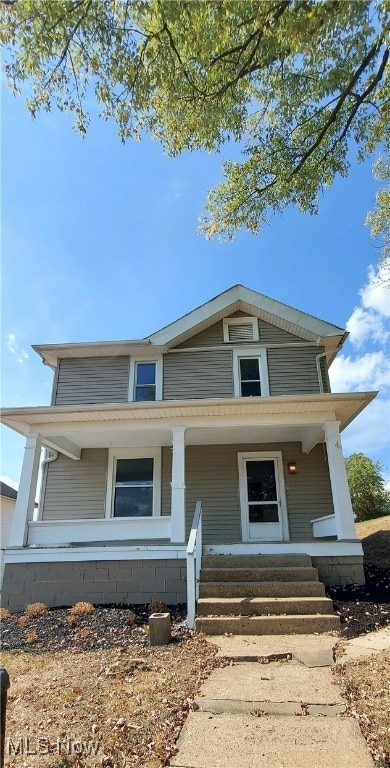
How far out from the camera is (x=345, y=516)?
23.6 ft

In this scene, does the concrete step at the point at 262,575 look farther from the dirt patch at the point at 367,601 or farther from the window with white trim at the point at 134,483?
the window with white trim at the point at 134,483

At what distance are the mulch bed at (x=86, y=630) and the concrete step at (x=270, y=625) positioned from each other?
0.95ft

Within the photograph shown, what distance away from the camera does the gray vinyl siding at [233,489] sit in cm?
929

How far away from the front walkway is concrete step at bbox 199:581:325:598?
1.43 meters

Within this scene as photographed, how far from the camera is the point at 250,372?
34.3 ft

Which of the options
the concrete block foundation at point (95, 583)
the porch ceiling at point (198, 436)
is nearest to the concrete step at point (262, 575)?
the concrete block foundation at point (95, 583)

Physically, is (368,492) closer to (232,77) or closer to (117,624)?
(117,624)

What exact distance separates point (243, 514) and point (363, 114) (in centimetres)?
745

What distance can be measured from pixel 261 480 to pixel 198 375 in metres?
2.84

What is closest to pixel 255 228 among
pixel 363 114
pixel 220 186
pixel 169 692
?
pixel 220 186

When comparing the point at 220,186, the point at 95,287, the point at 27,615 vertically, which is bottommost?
the point at 27,615

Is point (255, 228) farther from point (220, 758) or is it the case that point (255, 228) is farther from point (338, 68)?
point (220, 758)

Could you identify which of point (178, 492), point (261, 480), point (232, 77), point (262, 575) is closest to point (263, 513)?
point (261, 480)

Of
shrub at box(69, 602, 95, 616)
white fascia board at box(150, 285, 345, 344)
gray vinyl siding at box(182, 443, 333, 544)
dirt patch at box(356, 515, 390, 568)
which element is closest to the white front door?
gray vinyl siding at box(182, 443, 333, 544)
